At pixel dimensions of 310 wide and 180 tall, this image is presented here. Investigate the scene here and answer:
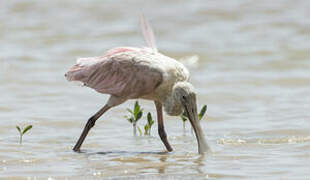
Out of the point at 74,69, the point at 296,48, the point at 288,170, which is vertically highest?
the point at 296,48

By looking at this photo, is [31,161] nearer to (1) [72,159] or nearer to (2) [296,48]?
(1) [72,159]

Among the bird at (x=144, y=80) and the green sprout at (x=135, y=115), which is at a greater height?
the bird at (x=144, y=80)

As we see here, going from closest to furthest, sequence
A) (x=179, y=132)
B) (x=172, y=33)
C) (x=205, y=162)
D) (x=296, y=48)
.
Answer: (x=205, y=162) < (x=179, y=132) < (x=296, y=48) < (x=172, y=33)

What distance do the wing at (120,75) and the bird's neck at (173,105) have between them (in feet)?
0.62

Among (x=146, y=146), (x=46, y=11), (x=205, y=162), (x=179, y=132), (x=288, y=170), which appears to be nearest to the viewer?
(x=288, y=170)

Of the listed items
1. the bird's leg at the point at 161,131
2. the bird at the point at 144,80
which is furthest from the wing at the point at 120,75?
the bird's leg at the point at 161,131

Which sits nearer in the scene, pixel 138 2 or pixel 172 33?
pixel 172 33

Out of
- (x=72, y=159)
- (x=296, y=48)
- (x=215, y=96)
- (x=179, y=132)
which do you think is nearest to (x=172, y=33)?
(x=296, y=48)

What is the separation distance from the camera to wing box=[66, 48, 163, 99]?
8125 mm

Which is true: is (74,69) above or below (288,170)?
above

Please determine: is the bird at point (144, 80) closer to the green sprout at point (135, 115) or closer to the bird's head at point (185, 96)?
the bird's head at point (185, 96)

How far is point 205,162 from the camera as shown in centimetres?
750

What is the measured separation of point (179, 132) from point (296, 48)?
6071mm

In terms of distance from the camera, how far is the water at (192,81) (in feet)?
24.5
